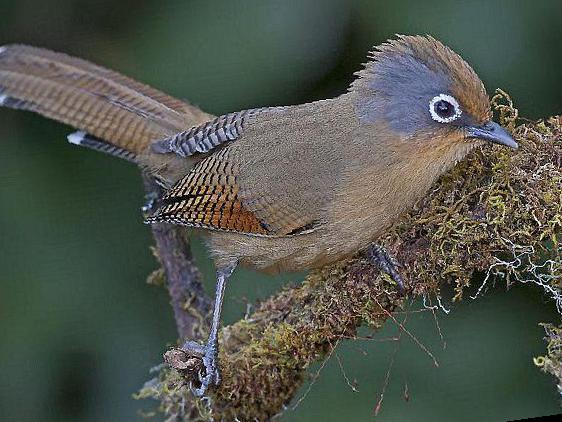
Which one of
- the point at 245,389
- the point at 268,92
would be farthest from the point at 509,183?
the point at 268,92

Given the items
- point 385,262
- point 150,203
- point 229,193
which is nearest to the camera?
point 385,262

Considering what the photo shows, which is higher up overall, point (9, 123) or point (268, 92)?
point (268, 92)

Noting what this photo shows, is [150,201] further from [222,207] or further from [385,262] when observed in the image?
[385,262]

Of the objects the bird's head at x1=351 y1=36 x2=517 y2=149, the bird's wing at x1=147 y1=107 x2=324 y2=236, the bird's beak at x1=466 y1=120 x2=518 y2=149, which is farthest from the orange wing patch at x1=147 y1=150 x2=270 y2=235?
the bird's beak at x1=466 y1=120 x2=518 y2=149

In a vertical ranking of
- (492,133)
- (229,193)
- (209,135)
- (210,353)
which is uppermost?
(492,133)

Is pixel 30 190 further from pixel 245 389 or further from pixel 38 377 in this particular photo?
pixel 245 389

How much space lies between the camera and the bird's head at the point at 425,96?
306cm

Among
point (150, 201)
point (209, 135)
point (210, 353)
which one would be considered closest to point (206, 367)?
point (210, 353)

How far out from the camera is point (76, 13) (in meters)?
4.60

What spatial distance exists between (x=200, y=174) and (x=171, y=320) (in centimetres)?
114

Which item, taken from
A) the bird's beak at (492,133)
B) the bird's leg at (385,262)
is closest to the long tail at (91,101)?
the bird's leg at (385,262)

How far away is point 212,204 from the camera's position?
11.9ft

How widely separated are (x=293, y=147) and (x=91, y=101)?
3.51 ft

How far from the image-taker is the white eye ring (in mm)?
3088
